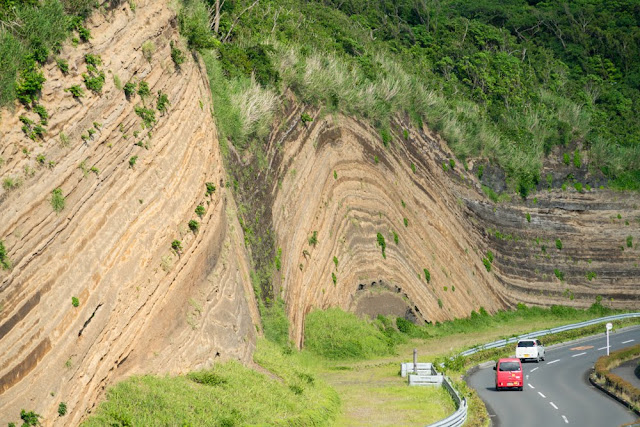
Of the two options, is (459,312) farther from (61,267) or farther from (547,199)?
(61,267)

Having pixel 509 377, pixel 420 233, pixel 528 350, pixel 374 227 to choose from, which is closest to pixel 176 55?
pixel 509 377

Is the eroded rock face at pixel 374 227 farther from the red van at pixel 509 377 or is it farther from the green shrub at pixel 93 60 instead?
the green shrub at pixel 93 60

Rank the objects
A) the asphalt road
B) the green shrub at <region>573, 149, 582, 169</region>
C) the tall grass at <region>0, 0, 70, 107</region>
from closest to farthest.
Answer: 1. the tall grass at <region>0, 0, 70, 107</region>
2. the asphalt road
3. the green shrub at <region>573, 149, 582, 169</region>

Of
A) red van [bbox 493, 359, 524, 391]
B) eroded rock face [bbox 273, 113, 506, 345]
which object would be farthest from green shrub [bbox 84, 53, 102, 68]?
red van [bbox 493, 359, 524, 391]

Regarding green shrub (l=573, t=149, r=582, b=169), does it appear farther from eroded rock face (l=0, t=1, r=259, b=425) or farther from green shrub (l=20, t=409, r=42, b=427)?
green shrub (l=20, t=409, r=42, b=427)

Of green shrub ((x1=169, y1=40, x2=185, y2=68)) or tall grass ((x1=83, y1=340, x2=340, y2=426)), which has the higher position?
green shrub ((x1=169, y1=40, x2=185, y2=68))

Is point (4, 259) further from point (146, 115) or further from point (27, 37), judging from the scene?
point (146, 115)

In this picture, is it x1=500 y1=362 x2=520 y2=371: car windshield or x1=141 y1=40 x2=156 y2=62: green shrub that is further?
x1=500 y1=362 x2=520 y2=371: car windshield
